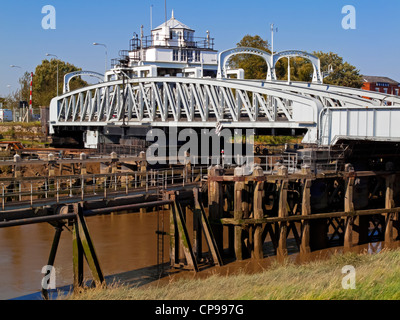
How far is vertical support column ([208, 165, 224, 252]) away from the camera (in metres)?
26.3

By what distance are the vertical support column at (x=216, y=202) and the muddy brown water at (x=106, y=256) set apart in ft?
5.10

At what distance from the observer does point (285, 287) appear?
1795 centimetres

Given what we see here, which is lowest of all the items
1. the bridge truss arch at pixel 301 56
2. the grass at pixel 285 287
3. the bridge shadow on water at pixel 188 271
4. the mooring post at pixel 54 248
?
the bridge shadow on water at pixel 188 271

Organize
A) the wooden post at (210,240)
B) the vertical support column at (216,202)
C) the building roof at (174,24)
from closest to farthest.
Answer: the wooden post at (210,240) < the vertical support column at (216,202) < the building roof at (174,24)

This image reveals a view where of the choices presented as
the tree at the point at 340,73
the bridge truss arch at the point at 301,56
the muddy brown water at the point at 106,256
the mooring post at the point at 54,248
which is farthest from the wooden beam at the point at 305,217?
the tree at the point at 340,73

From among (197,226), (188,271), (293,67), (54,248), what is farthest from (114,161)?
(293,67)

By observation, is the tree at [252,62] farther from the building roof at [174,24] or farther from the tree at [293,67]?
the building roof at [174,24]

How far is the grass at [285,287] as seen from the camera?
17172mm

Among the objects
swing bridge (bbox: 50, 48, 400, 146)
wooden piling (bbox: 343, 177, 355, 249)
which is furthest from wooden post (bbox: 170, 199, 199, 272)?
swing bridge (bbox: 50, 48, 400, 146)

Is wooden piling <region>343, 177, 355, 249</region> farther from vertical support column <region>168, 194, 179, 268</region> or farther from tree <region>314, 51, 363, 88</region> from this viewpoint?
tree <region>314, 51, 363, 88</region>

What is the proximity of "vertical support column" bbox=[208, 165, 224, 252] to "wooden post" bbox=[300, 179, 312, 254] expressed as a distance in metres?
3.79

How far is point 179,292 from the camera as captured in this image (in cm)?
1909
